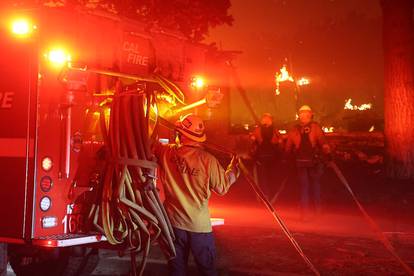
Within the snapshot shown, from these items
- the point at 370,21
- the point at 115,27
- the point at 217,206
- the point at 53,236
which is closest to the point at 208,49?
the point at 115,27

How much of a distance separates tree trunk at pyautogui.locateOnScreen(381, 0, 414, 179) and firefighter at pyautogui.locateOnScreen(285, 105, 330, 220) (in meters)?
5.24

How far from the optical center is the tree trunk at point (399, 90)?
1395 centimetres

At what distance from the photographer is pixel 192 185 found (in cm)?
508

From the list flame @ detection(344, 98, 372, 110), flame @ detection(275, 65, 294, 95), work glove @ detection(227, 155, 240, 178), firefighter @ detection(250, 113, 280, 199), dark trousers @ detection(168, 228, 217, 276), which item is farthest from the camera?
flame @ detection(344, 98, 372, 110)

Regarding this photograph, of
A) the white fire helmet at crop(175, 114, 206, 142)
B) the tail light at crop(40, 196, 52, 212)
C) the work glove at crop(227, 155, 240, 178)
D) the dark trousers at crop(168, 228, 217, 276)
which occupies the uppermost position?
the white fire helmet at crop(175, 114, 206, 142)

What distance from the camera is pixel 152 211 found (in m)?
5.10

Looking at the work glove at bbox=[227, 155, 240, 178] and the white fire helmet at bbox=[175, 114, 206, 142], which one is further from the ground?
the white fire helmet at bbox=[175, 114, 206, 142]

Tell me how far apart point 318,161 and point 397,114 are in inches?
211

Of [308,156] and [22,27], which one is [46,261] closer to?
[22,27]

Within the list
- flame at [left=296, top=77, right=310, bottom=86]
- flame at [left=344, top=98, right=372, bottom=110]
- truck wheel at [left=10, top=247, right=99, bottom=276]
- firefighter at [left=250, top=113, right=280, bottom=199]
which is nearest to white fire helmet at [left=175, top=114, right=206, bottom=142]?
truck wheel at [left=10, top=247, right=99, bottom=276]

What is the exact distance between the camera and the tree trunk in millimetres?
13945

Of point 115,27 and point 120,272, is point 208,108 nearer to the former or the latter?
point 115,27

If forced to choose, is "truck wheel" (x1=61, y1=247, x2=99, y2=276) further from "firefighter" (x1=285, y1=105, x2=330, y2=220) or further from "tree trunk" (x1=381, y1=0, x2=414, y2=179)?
"tree trunk" (x1=381, y1=0, x2=414, y2=179)

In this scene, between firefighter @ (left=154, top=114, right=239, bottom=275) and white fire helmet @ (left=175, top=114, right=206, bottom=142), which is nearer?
firefighter @ (left=154, top=114, right=239, bottom=275)
